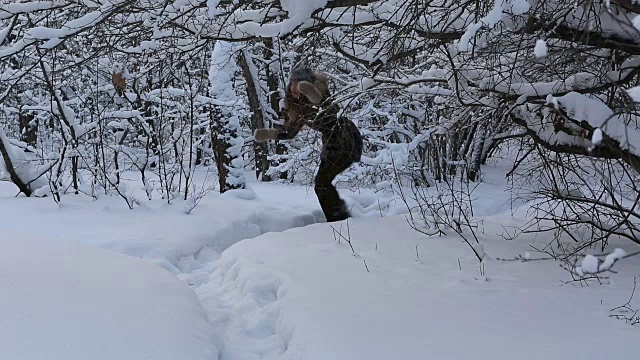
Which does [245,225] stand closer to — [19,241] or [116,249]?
[116,249]

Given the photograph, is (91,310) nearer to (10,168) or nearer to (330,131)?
(330,131)

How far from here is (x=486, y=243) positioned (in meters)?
6.00

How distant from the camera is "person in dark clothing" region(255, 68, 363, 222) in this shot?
6739 mm

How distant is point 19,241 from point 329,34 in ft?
11.0

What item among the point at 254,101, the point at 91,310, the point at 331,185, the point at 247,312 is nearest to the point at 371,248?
the point at 247,312

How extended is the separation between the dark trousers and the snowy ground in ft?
3.99

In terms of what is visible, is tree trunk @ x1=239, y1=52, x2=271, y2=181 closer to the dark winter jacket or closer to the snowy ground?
the dark winter jacket

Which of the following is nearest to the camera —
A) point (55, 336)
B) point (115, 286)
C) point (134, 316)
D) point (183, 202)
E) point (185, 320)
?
point (55, 336)

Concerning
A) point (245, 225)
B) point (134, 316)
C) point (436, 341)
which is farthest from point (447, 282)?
point (245, 225)

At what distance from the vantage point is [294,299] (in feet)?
14.1

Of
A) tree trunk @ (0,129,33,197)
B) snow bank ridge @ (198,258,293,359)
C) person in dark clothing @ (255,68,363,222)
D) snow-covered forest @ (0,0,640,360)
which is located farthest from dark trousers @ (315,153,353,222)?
tree trunk @ (0,129,33,197)

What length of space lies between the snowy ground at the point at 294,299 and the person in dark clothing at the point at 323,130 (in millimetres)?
1232

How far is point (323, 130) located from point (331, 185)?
1.34m

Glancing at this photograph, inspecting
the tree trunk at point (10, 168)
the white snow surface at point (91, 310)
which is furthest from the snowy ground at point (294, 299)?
the tree trunk at point (10, 168)
